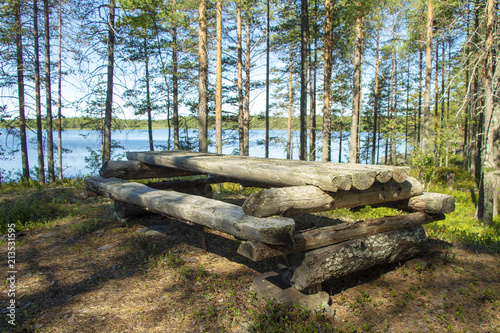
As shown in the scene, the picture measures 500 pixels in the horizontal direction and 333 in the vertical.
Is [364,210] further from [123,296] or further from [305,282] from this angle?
[123,296]

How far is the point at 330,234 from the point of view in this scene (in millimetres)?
3463

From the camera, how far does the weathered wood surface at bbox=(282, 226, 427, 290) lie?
325 centimetres

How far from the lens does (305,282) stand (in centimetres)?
321

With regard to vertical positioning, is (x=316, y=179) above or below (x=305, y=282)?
above

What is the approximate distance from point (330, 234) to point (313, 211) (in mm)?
321

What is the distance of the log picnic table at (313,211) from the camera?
3059 millimetres

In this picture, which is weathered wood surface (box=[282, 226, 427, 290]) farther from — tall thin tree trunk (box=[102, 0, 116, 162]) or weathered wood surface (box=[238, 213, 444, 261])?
tall thin tree trunk (box=[102, 0, 116, 162])

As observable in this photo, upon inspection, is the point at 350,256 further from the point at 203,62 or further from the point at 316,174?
the point at 203,62

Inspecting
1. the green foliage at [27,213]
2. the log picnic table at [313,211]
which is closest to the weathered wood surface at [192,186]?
the log picnic table at [313,211]

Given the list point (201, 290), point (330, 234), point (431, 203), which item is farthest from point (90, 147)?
point (431, 203)

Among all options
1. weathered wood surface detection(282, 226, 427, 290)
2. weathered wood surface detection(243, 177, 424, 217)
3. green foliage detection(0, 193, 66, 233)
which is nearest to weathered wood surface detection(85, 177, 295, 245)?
weathered wood surface detection(243, 177, 424, 217)

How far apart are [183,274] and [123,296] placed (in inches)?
30.7

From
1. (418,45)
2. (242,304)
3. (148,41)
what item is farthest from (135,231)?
(418,45)

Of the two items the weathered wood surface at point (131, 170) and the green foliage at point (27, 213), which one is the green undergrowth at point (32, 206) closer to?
the green foliage at point (27, 213)
